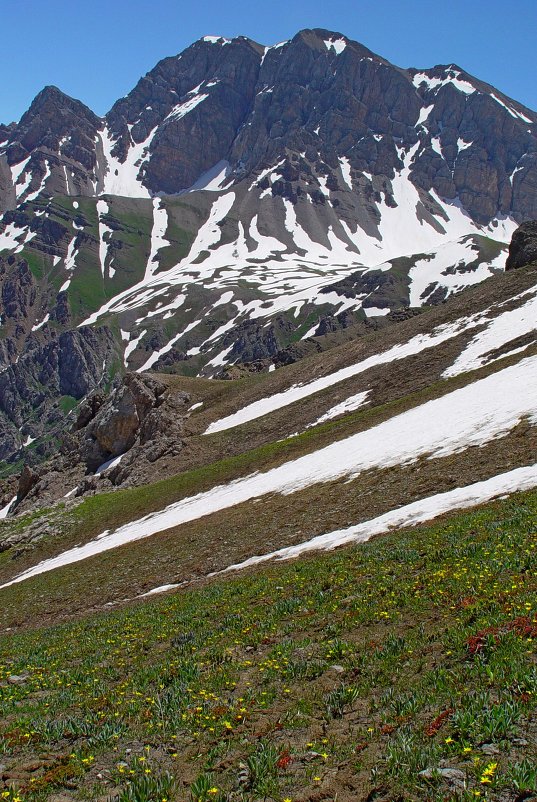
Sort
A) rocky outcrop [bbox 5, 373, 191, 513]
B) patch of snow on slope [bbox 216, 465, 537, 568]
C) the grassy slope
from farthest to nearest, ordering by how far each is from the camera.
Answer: rocky outcrop [bbox 5, 373, 191, 513] < patch of snow on slope [bbox 216, 465, 537, 568] < the grassy slope

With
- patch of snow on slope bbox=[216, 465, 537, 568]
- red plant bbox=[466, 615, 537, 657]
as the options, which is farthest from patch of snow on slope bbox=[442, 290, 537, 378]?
red plant bbox=[466, 615, 537, 657]

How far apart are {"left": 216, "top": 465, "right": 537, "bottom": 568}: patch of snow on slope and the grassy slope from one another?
172 inches

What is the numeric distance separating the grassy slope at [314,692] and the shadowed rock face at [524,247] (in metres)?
62.2

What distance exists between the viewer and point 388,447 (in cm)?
3178

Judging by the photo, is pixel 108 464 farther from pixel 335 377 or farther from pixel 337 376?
pixel 337 376

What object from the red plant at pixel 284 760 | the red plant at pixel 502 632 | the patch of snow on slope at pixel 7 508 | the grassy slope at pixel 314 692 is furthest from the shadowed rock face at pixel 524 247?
the patch of snow on slope at pixel 7 508

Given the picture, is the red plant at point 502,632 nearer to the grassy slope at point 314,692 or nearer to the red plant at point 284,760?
the grassy slope at point 314,692


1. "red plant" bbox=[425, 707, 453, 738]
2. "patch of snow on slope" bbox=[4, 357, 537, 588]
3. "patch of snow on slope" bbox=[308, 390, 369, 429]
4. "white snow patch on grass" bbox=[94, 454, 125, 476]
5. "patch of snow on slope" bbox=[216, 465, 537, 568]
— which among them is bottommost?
"patch of snow on slope" bbox=[216, 465, 537, 568]

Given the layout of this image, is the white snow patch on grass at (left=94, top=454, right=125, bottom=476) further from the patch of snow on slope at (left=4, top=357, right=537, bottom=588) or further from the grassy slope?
the grassy slope

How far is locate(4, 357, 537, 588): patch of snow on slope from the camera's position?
93.7ft

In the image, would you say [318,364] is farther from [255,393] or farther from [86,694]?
[86,694]

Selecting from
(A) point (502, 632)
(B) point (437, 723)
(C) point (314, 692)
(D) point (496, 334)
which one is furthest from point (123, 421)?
(B) point (437, 723)

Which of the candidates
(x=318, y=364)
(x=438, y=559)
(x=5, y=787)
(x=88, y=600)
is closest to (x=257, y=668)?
(x=5, y=787)

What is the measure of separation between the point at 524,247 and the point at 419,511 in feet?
197
